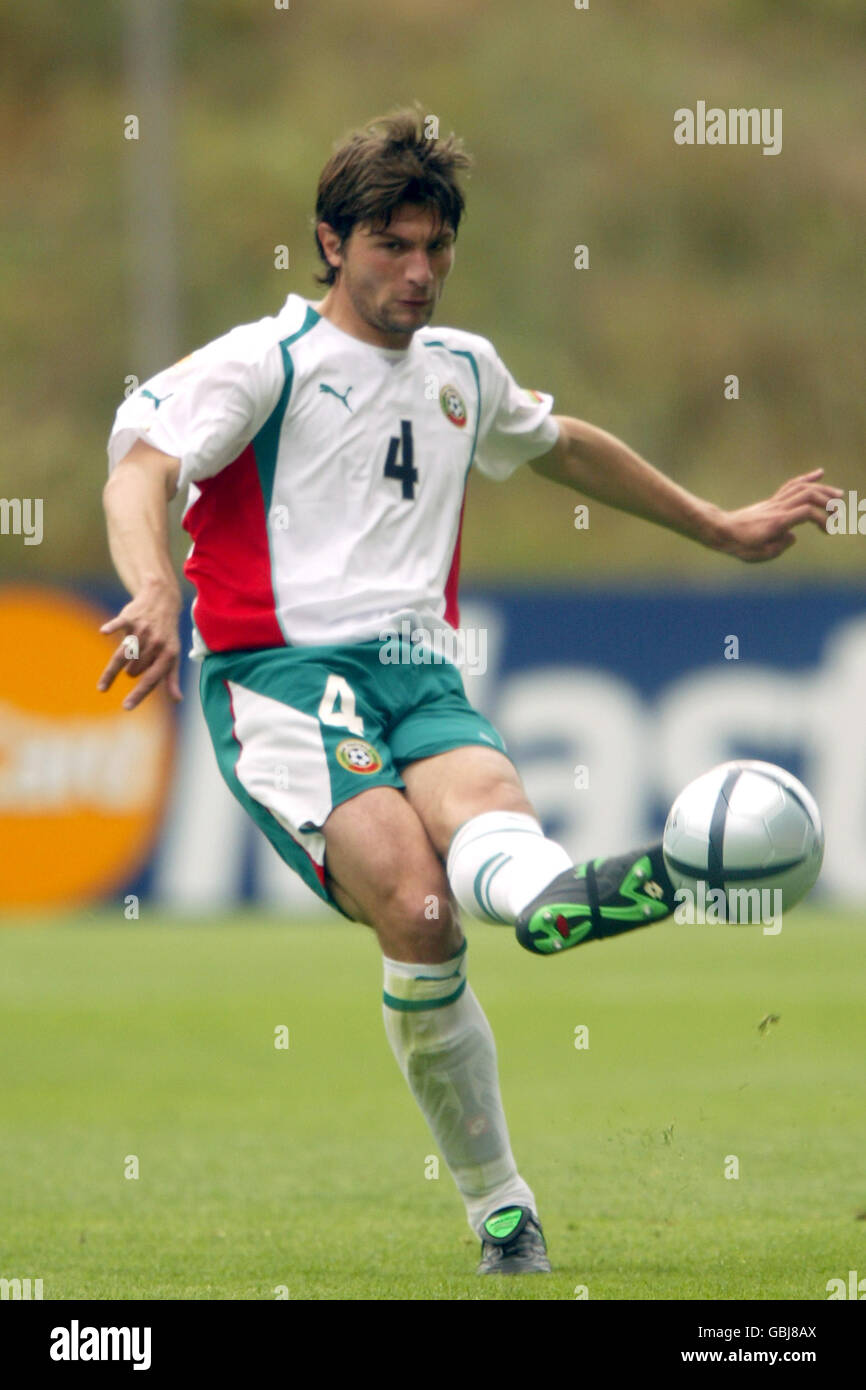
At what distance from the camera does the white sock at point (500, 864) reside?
13.9 ft

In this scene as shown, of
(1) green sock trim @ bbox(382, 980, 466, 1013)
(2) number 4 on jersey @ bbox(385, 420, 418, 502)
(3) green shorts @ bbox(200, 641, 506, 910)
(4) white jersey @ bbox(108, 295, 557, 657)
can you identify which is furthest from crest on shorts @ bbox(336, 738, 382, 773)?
(2) number 4 on jersey @ bbox(385, 420, 418, 502)

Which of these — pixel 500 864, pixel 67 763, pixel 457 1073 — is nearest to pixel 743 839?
pixel 500 864

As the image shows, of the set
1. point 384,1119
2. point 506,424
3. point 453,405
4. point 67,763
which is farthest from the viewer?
point 67,763

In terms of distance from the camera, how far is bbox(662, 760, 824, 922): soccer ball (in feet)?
13.1

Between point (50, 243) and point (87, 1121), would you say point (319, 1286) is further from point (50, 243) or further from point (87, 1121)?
point (50, 243)

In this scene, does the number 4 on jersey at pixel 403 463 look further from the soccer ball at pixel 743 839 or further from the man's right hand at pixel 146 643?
the soccer ball at pixel 743 839

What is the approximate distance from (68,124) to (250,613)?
28385mm

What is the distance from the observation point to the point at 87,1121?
7500mm

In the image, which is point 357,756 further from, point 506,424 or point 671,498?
point 671,498

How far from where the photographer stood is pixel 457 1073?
4871 mm

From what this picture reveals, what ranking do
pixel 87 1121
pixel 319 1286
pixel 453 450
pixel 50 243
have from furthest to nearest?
pixel 50 243 → pixel 87 1121 → pixel 453 450 → pixel 319 1286

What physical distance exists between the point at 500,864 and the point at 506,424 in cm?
150

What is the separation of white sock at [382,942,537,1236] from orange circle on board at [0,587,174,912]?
327 inches

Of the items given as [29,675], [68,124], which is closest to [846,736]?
[29,675]
